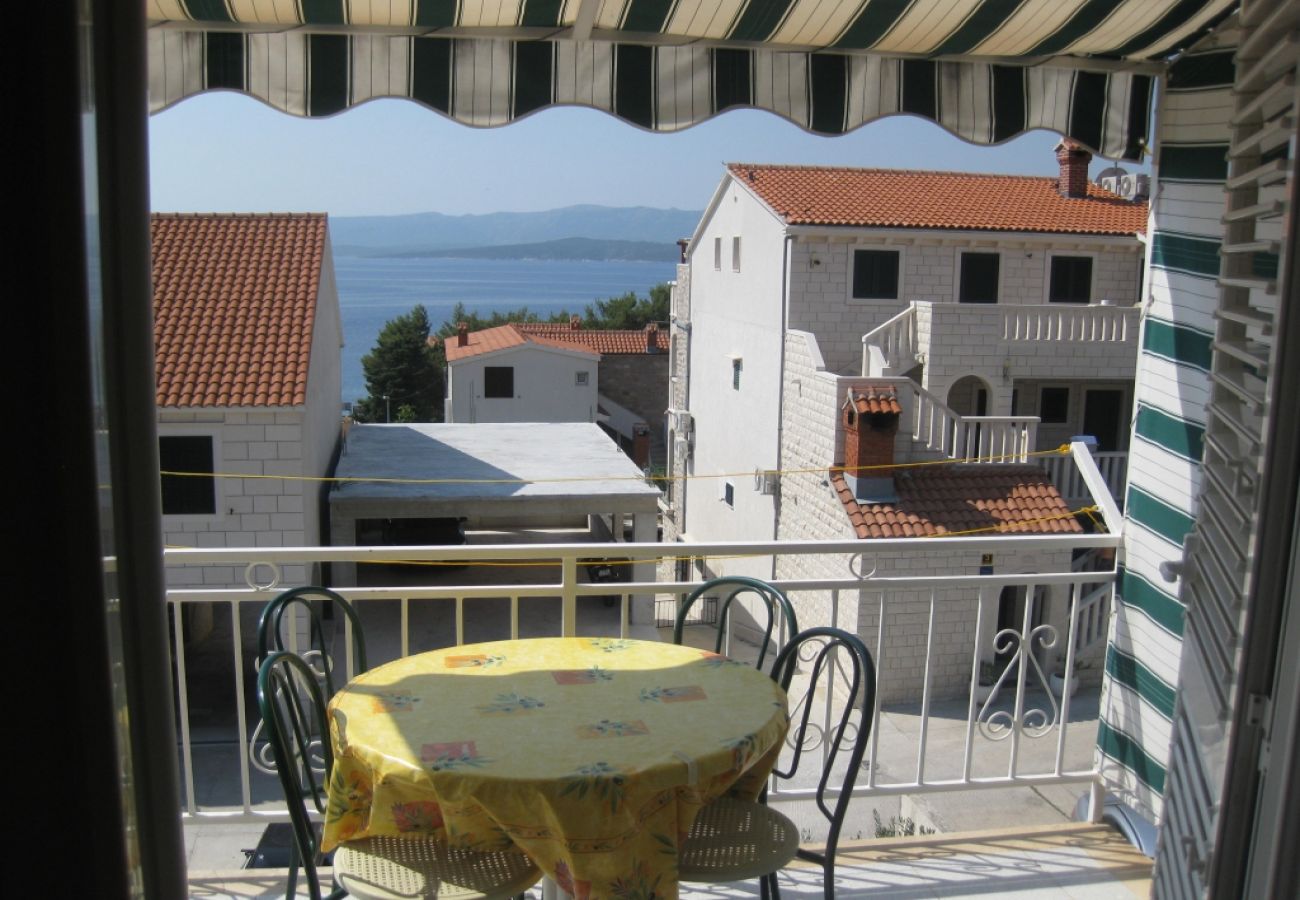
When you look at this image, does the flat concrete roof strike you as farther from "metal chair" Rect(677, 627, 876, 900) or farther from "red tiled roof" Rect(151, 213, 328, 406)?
"metal chair" Rect(677, 627, 876, 900)

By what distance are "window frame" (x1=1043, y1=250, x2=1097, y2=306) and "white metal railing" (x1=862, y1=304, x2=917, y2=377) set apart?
13.0 feet

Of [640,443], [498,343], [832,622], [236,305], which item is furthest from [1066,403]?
[832,622]

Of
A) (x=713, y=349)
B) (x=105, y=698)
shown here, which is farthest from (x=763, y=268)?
(x=105, y=698)

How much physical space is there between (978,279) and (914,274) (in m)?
1.39

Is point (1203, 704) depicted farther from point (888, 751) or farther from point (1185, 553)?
point (888, 751)

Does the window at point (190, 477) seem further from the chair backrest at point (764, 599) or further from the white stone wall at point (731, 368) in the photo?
the chair backrest at point (764, 599)

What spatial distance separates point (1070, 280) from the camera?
2031 centimetres

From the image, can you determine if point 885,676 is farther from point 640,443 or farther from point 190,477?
point 640,443

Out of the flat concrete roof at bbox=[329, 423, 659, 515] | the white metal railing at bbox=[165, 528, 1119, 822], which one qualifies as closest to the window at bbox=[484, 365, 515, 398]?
the flat concrete roof at bbox=[329, 423, 659, 515]

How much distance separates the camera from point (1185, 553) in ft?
6.35

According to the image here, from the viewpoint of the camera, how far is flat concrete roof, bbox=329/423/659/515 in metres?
15.5

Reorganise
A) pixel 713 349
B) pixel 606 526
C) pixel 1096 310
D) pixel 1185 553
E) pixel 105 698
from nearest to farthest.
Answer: pixel 105 698
pixel 1185 553
pixel 1096 310
pixel 606 526
pixel 713 349

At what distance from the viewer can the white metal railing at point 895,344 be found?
698 inches

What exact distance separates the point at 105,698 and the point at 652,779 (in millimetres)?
1246
